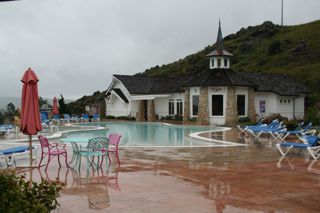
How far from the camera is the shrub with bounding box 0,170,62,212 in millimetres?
3943

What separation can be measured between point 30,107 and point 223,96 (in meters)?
23.6

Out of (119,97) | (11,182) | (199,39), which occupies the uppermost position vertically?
(199,39)

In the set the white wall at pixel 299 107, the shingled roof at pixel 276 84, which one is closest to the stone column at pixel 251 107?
the shingled roof at pixel 276 84

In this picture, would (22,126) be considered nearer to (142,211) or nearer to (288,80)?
(142,211)

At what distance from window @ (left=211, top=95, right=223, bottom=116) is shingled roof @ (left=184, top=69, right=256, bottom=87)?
1.17 metres

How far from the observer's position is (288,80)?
120 ft

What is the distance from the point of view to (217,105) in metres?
31.2

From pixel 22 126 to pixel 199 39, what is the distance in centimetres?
8612

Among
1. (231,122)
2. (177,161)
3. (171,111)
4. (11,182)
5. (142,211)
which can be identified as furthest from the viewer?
(171,111)

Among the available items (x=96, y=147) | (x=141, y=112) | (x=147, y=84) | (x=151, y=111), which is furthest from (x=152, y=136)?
(x=147, y=84)

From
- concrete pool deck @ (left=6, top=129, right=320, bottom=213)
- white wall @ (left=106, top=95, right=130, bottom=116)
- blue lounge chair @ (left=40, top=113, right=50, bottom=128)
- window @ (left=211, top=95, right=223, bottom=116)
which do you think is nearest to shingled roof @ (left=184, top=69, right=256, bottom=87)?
window @ (left=211, top=95, right=223, bottom=116)

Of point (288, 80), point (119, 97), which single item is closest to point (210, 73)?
point (288, 80)

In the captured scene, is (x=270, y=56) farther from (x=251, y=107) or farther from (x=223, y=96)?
(x=223, y=96)

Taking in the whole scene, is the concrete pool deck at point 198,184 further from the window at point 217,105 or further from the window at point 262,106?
the window at point 262,106
